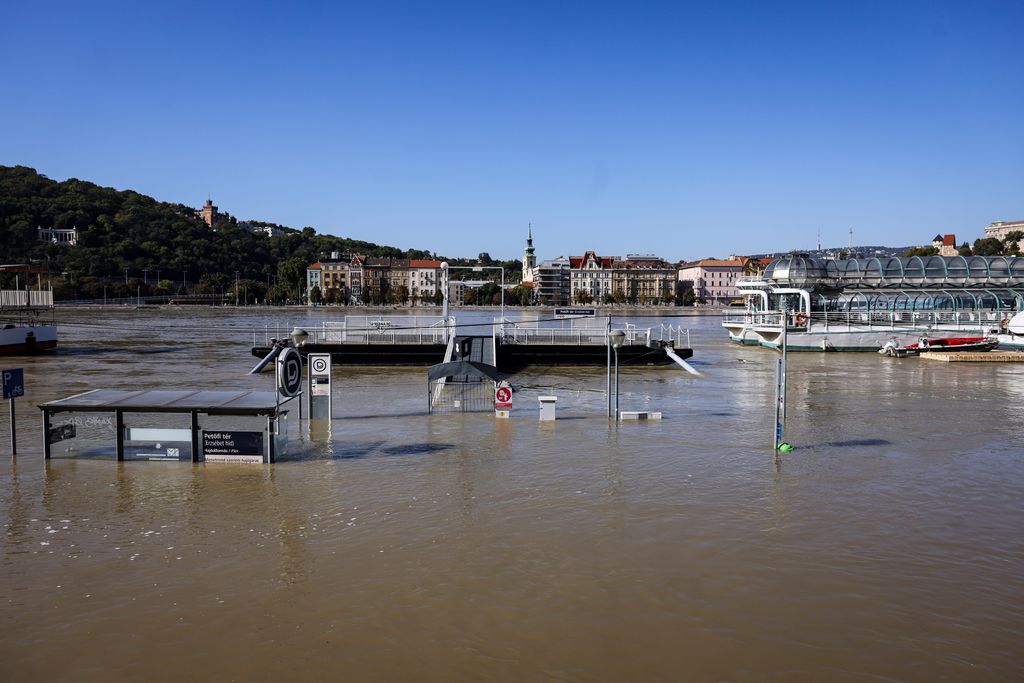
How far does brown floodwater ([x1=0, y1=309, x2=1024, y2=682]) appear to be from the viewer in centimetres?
786

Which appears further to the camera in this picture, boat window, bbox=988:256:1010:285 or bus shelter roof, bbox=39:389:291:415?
boat window, bbox=988:256:1010:285

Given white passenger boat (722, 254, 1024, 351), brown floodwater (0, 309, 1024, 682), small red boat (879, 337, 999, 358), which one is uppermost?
white passenger boat (722, 254, 1024, 351)

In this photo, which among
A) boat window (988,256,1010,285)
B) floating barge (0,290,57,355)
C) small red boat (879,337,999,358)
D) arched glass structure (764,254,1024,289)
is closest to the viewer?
floating barge (0,290,57,355)

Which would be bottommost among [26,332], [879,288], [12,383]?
[12,383]

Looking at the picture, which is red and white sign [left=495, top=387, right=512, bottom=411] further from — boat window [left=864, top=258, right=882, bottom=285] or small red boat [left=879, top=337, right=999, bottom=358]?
boat window [left=864, top=258, right=882, bottom=285]

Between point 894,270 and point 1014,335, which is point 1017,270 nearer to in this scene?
point 894,270

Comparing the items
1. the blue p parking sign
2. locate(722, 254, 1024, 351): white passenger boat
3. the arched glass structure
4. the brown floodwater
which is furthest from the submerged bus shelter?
the arched glass structure

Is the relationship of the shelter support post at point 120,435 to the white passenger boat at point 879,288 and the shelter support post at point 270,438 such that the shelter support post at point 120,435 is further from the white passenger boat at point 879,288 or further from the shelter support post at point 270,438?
the white passenger boat at point 879,288

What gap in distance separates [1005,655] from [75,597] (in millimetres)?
10668

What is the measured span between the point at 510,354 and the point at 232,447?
24918mm

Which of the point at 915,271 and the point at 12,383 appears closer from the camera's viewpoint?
the point at 12,383

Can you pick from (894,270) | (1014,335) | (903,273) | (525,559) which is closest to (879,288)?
(894,270)

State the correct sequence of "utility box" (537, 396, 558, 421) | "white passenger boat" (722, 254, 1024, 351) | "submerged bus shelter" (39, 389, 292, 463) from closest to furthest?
"submerged bus shelter" (39, 389, 292, 463) < "utility box" (537, 396, 558, 421) < "white passenger boat" (722, 254, 1024, 351)

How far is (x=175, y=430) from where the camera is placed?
16109 mm
